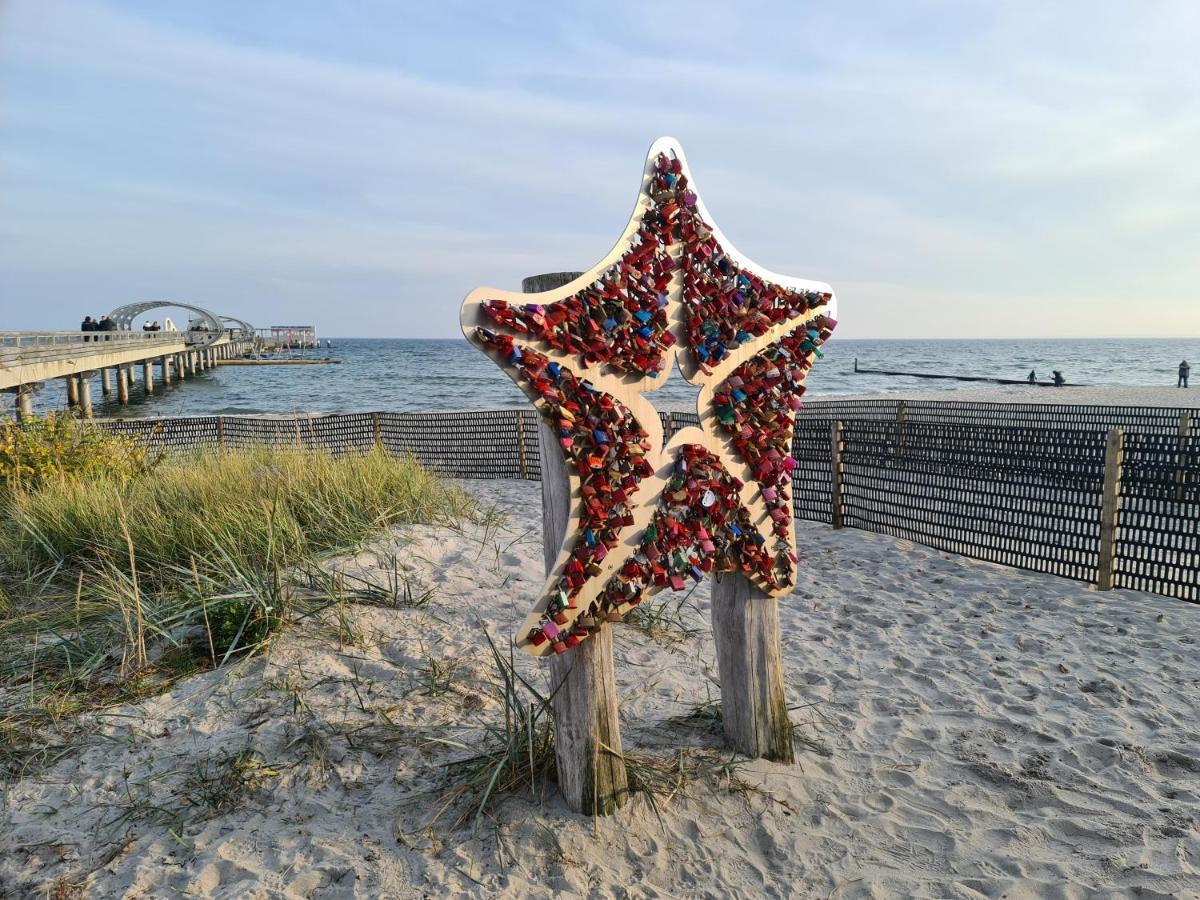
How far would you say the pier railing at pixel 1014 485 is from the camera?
608 cm

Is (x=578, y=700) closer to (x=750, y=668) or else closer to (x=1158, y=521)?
(x=750, y=668)

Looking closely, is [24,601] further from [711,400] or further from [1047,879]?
[1047,879]

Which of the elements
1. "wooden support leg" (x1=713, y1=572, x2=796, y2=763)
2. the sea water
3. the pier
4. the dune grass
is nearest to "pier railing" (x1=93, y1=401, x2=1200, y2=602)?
the dune grass

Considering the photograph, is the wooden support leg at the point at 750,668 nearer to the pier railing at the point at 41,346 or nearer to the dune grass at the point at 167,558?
the dune grass at the point at 167,558

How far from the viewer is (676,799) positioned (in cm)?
319

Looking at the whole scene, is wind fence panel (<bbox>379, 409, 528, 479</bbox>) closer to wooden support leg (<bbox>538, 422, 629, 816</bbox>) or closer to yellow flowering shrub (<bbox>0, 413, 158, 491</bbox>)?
yellow flowering shrub (<bbox>0, 413, 158, 491</bbox>)

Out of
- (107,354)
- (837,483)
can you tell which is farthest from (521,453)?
(107,354)

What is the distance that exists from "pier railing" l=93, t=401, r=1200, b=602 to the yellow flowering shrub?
2580mm

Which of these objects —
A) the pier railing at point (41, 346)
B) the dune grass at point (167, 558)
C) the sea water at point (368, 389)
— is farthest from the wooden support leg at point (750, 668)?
the sea water at point (368, 389)

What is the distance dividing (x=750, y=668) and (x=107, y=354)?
95.1 feet

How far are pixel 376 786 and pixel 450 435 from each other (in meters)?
8.69

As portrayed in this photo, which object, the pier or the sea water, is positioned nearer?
the pier

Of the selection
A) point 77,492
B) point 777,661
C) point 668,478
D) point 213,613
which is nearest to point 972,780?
point 777,661

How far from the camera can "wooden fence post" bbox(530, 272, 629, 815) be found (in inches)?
115
